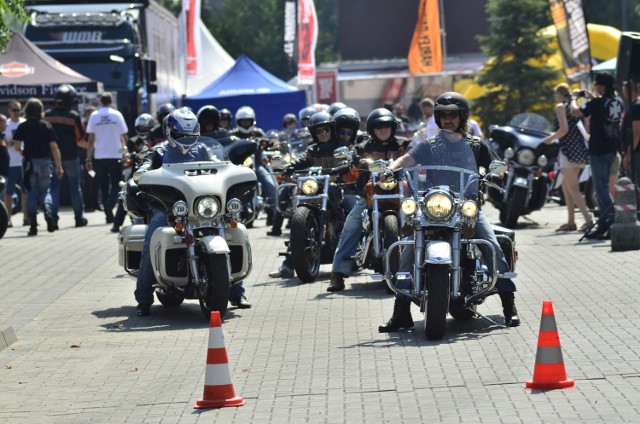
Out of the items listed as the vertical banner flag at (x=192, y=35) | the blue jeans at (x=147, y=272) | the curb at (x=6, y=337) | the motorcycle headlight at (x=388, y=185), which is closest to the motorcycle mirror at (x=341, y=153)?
the motorcycle headlight at (x=388, y=185)

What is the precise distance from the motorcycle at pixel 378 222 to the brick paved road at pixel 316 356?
1.11 feet

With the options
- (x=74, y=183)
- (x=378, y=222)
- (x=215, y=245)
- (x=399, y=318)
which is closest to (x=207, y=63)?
(x=74, y=183)

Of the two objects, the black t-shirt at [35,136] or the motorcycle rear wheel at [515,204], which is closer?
the motorcycle rear wheel at [515,204]

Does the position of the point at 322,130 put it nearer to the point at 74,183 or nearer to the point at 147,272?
the point at 147,272

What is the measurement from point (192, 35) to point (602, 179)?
2257cm

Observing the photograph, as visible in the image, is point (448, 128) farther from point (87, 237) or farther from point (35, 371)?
point (87, 237)

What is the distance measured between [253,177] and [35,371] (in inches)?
124

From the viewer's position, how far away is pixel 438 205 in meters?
10.3

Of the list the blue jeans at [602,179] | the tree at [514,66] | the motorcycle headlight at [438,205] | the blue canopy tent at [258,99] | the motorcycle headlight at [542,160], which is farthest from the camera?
the tree at [514,66]

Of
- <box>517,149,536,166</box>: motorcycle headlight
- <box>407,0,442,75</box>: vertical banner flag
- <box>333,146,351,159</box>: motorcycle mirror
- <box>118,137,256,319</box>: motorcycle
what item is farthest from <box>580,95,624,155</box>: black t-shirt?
<box>407,0,442,75</box>: vertical banner flag

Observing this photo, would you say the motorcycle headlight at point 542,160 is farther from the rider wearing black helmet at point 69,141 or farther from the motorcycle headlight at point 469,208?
the motorcycle headlight at point 469,208

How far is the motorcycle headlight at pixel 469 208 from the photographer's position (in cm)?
1031

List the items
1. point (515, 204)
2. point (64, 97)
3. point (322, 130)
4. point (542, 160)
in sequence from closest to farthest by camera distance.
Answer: point (322, 130) < point (515, 204) < point (542, 160) < point (64, 97)

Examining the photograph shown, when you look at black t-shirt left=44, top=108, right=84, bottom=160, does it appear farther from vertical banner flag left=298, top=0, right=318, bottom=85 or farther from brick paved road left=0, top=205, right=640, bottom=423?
vertical banner flag left=298, top=0, right=318, bottom=85
